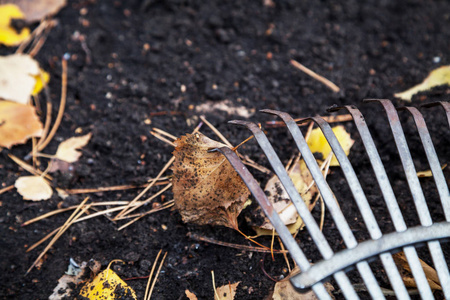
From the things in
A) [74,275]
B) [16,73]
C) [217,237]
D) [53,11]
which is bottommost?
[74,275]

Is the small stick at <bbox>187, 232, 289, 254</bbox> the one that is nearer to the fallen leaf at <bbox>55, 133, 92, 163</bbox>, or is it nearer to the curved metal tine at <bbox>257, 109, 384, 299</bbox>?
the curved metal tine at <bbox>257, 109, 384, 299</bbox>

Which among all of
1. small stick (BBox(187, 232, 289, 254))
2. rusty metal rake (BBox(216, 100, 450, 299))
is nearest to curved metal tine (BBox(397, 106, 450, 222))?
rusty metal rake (BBox(216, 100, 450, 299))

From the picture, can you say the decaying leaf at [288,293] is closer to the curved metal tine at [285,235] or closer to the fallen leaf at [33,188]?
the curved metal tine at [285,235]

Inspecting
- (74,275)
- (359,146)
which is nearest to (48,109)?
(74,275)

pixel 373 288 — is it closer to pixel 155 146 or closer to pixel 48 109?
pixel 155 146

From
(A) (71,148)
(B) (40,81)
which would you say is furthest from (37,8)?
(A) (71,148)

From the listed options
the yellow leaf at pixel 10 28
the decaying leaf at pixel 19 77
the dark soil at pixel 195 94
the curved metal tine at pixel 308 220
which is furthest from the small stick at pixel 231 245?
the yellow leaf at pixel 10 28

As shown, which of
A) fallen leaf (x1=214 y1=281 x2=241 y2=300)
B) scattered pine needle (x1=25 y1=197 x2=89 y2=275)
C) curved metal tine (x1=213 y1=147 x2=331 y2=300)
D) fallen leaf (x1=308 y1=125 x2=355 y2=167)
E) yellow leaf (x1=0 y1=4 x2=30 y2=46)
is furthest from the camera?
yellow leaf (x1=0 y1=4 x2=30 y2=46)
